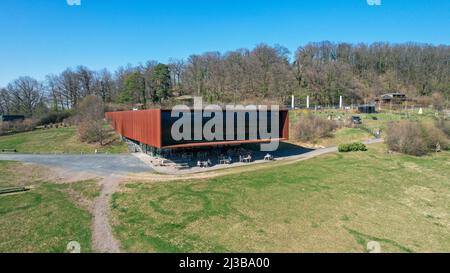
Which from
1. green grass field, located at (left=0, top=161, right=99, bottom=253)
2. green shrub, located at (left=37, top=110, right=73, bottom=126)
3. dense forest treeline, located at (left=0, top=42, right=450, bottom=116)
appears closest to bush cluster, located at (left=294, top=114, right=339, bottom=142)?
dense forest treeline, located at (left=0, top=42, right=450, bottom=116)

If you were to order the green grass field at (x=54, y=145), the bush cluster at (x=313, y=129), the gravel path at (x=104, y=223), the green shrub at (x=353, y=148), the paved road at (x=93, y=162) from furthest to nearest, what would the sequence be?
the bush cluster at (x=313, y=129), the green grass field at (x=54, y=145), the green shrub at (x=353, y=148), the paved road at (x=93, y=162), the gravel path at (x=104, y=223)

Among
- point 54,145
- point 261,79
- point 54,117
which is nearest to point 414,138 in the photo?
point 261,79

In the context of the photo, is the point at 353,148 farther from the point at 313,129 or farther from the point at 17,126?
the point at 17,126

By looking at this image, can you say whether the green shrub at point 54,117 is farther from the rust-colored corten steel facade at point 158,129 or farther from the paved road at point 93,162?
the rust-colored corten steel facade at point 158,129

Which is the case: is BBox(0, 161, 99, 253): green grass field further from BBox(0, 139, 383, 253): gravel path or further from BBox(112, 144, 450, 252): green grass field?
BBox(112, 144, 450, 252): green grass field

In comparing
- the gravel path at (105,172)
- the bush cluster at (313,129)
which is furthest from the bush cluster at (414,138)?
the bush cluster at (313,129)
